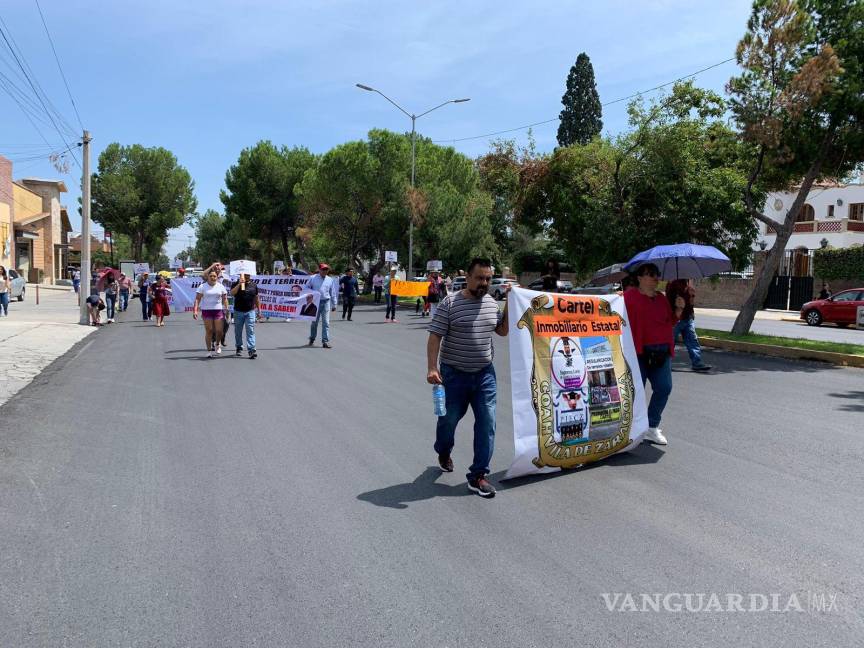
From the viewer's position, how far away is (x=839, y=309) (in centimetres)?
2631

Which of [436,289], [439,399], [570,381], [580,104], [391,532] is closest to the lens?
[391,532]

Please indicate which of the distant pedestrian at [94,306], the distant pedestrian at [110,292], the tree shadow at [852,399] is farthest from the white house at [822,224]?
the distant pedestrian at [94,306]

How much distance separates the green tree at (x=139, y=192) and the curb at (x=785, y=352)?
60.9m

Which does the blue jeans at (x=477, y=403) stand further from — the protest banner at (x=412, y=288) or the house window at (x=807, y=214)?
the house window at (x=807, y=214)

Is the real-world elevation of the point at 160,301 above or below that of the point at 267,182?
below

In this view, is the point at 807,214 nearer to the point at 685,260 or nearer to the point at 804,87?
the point at 804,87

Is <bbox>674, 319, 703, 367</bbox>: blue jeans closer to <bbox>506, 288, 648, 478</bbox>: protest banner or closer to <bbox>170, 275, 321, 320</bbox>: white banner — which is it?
<bbox>506, 288, 648, 478</bbox>: protest banner

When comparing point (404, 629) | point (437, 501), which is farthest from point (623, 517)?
point (404, 629)

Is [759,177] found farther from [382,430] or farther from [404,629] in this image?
[404,629]

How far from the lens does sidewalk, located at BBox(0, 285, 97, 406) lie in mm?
10977

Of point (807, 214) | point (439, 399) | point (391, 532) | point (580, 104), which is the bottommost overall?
point (391, 532)

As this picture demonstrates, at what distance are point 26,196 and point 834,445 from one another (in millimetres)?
58993

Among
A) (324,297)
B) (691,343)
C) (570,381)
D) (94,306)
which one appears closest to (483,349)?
(570,381)

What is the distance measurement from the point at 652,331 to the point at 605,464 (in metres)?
1.34
